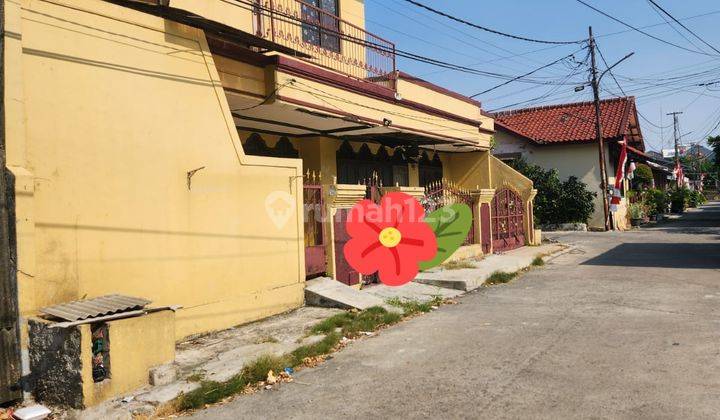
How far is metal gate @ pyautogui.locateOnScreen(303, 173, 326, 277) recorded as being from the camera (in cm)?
884

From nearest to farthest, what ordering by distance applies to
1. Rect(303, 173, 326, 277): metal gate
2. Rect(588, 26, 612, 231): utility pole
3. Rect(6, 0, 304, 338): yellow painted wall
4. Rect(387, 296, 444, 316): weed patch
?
Rect(6, 0, 304, 338): yellow painted wall → Rect(387, 296, 444, 316): weed patch → Rect(303, 173, 326, 277): metal gate → Rect(588, 26, 612, 231): utility pole

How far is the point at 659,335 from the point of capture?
6.07m

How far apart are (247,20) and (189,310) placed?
17.7 ft

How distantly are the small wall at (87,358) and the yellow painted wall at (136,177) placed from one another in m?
0.55

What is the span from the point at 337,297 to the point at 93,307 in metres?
3.87

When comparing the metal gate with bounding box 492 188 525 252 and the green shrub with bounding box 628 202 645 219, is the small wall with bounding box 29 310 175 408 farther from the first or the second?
the green shrub with bounding box 628 202 645 219

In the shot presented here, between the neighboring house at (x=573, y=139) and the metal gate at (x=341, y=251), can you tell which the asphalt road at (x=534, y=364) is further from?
the neighboring house at (x=573, y=139)

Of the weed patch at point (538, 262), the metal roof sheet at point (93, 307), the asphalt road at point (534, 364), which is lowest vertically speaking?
the asphalt road at point (534, 364)

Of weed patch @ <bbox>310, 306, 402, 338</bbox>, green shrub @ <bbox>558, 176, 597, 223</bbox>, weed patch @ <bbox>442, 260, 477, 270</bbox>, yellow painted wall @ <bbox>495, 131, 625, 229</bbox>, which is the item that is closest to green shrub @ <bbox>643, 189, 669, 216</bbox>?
yellow painted wall @ <bbox>495, 131, 625, 229</bbox>

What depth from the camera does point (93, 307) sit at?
4.95 metres

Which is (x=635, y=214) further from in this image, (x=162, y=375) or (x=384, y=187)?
(x=162, y=375)

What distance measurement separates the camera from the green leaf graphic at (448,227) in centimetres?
1221

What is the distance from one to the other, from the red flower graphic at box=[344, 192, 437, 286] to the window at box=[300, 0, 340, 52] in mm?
3552

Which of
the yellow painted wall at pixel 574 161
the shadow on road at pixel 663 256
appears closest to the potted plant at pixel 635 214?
the yellow painted wall at pixel 574 161
